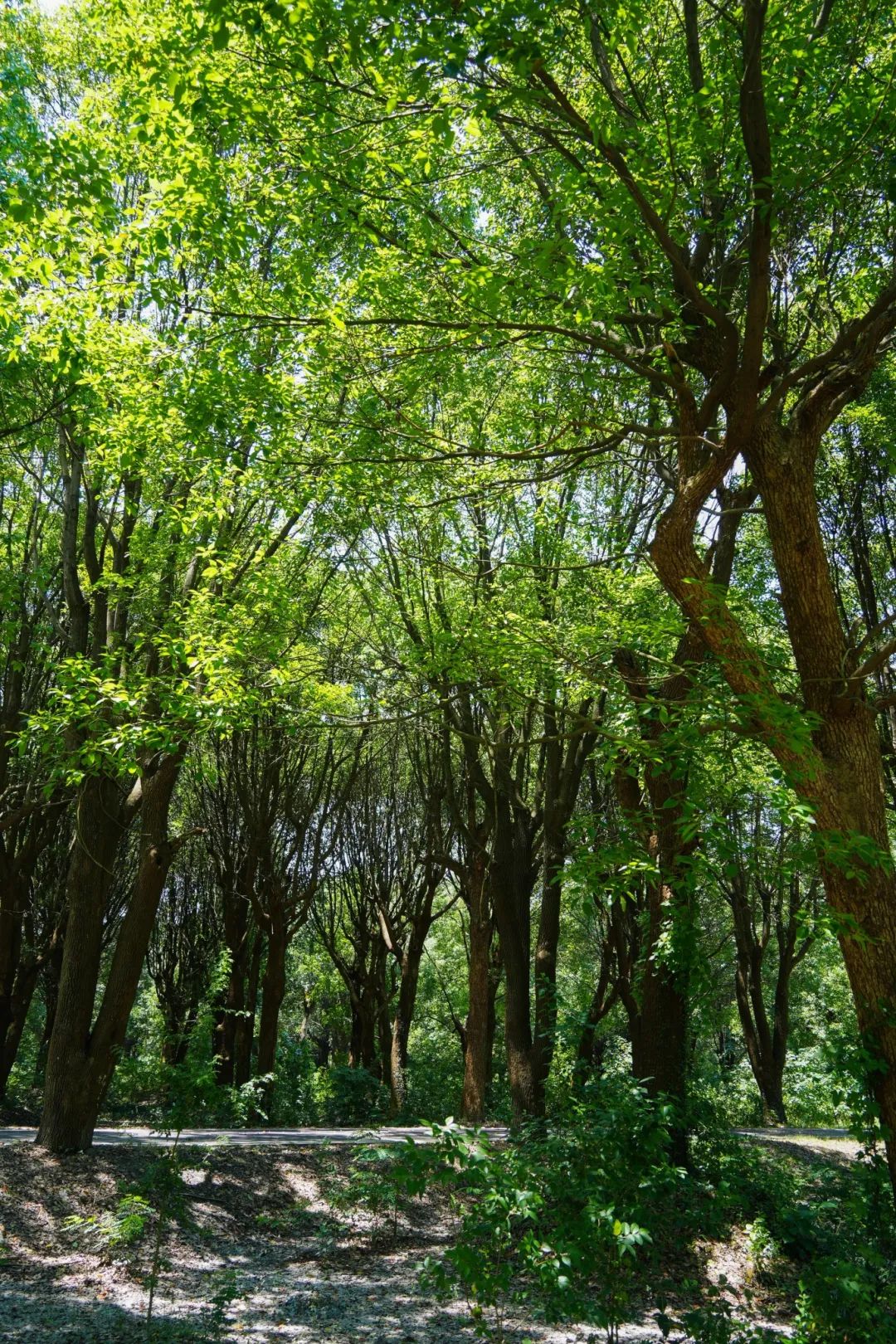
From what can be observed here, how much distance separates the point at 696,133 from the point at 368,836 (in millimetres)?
18467

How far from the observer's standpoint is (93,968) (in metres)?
11.4

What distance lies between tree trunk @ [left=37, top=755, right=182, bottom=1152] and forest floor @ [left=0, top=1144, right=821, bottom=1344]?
0.56m

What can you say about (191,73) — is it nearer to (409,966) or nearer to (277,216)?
(277,216)

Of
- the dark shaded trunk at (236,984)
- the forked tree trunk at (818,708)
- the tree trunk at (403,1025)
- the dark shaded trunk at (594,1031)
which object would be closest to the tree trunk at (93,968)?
the dark shaded trunk at (594,1031)

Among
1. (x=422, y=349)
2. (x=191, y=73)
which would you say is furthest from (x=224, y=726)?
(x=191, y=73)

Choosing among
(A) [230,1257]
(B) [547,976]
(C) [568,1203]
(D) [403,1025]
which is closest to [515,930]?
(B) [547,976]

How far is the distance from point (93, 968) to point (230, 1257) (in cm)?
356

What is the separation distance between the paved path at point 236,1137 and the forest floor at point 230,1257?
628mm

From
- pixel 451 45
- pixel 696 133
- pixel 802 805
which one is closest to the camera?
pixel 451 45

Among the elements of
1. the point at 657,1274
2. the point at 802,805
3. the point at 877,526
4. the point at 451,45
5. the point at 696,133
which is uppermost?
the point at 877,526

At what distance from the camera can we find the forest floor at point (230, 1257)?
7203mm

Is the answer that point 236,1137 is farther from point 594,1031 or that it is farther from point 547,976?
point 594,1031

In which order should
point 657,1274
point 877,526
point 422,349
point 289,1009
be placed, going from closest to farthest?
point 422,349 < point 657,1274 < point 877,526 < point 289,1009

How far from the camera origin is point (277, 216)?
24.0 feet
